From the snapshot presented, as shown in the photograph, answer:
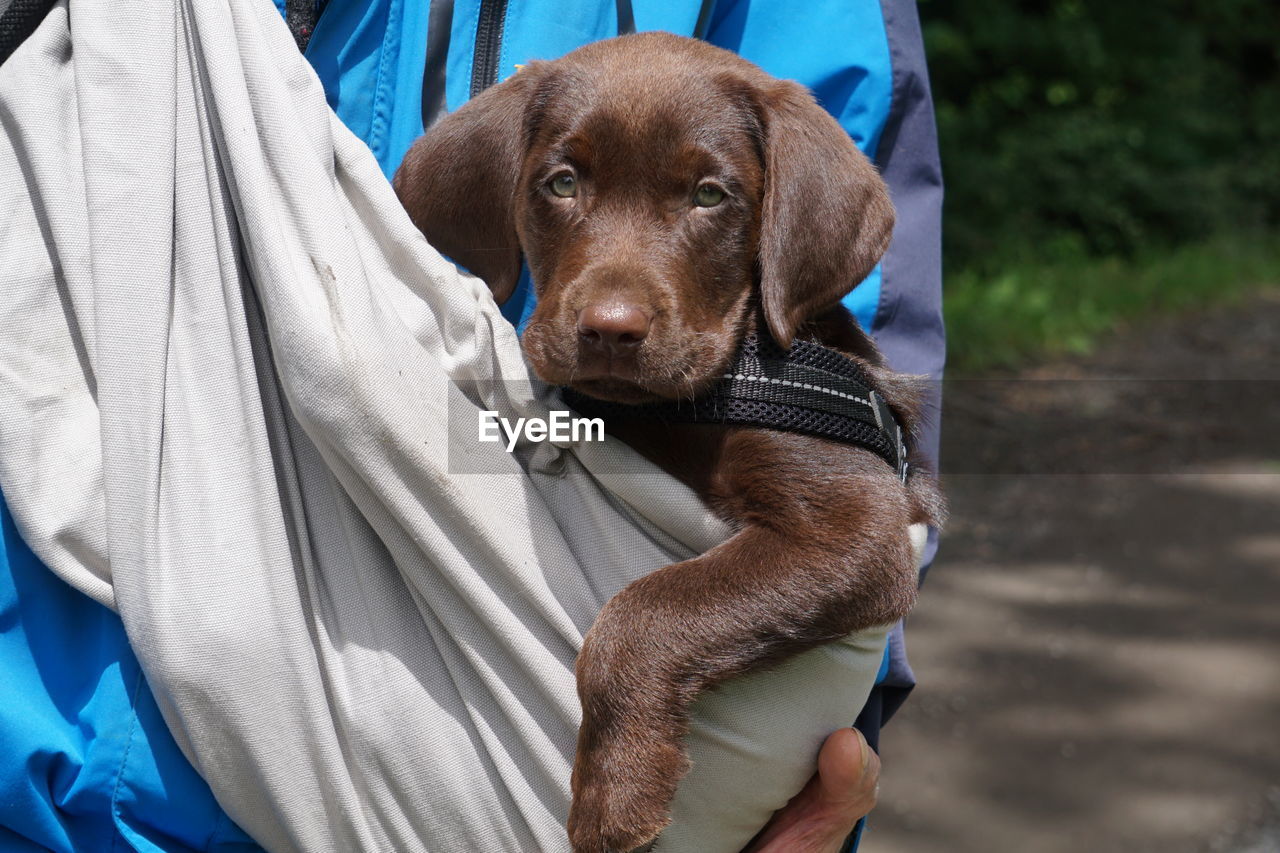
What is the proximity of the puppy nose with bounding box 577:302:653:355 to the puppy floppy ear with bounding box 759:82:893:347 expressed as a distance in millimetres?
228

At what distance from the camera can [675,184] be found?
2070 mm

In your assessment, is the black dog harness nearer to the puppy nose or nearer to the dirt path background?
the puppy nose

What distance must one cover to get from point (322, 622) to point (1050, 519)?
5.72 m

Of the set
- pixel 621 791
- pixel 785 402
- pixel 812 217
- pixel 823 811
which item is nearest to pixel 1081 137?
pixel 812 217

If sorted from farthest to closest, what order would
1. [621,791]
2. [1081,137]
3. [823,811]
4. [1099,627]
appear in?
1. [1081,137]
2. [1099,627]
3. [823,811]
4. [621,791]

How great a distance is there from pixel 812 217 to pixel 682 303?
0.25 meters

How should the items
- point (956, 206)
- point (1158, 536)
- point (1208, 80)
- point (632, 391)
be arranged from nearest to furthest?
point (632, 391), point (1158, 536), point (956, 206), point (1208, 80)

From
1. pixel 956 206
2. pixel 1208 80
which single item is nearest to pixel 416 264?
pixel 956 206

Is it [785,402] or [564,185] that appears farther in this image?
[564,185]

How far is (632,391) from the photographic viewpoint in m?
1.96

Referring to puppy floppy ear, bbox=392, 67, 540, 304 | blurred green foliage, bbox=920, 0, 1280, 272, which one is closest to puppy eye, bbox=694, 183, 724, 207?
puppy floppy ear, bbox=392, 67, 540, 304

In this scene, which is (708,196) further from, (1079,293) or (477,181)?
(1079,293)

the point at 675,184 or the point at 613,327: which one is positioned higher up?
the point at 675,184

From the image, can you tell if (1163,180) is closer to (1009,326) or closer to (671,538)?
(1009,326)
